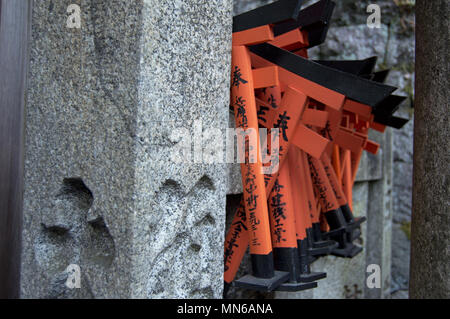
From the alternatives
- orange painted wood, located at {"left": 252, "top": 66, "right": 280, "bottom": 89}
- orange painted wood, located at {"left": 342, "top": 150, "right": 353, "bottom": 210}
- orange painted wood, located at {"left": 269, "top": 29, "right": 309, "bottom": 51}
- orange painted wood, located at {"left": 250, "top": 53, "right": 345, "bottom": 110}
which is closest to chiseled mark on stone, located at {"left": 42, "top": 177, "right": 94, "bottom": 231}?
orange painted wood, located at {"left": 252, "top": 66, "right": 280, "bottom": 89}

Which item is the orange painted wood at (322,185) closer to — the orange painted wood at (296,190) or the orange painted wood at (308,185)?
the orange painted wood at (308,185)

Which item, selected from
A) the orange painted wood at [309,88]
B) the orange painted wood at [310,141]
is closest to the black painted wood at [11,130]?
the orange painted wood at [309,88]

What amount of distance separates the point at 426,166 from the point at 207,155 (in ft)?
2.77

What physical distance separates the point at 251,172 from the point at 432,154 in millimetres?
669

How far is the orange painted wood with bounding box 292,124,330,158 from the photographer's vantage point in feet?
4.27

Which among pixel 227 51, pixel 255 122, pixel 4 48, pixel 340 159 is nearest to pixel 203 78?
pixel 227 51

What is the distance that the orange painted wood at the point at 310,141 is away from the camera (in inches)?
51.2

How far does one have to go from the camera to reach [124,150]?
876mm

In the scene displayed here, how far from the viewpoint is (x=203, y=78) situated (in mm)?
1044

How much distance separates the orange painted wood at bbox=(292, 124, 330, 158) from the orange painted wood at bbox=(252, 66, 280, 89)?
0.19 m

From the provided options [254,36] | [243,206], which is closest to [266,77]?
[254,36]

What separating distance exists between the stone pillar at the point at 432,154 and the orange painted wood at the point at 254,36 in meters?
0.60

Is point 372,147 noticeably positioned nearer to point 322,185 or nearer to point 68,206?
point 322,185

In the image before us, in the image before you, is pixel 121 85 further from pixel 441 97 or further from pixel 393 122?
pixel 393 122
